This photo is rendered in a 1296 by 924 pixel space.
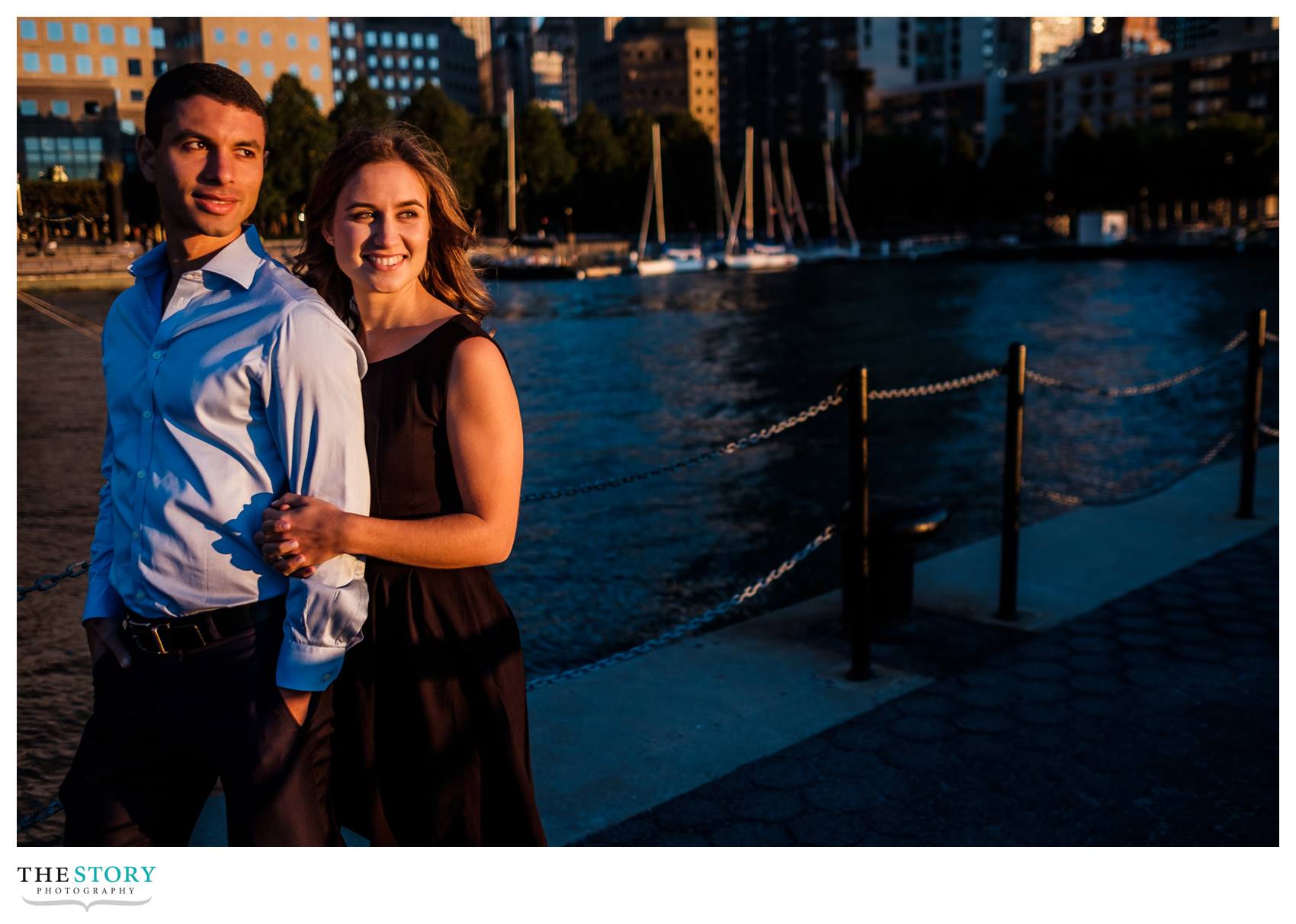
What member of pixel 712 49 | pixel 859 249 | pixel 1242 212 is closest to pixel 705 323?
pixel 859 249

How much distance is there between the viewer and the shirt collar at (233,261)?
86.0 inches

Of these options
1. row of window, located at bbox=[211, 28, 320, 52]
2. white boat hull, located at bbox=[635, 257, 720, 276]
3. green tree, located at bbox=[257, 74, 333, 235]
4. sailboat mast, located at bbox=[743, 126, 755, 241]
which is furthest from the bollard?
row of window, located at bbox=[211, 28, 320, 52]

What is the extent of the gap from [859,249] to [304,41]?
187 feet

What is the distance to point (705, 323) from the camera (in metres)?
39.6

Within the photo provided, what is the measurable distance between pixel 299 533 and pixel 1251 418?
751 cm

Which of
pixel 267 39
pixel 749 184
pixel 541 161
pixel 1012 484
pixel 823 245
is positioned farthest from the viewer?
pixel 267 39

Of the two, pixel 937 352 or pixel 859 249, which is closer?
pixel 937 352

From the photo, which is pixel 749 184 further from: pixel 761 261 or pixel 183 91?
pixel 183 91

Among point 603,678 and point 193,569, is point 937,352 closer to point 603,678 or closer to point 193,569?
point 603,678

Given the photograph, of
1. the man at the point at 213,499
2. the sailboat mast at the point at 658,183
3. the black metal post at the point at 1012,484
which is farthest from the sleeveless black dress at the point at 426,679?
the sailboat mast at the point at 658,183

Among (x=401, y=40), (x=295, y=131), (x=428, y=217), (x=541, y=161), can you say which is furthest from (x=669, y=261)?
(x=401, y=40)
